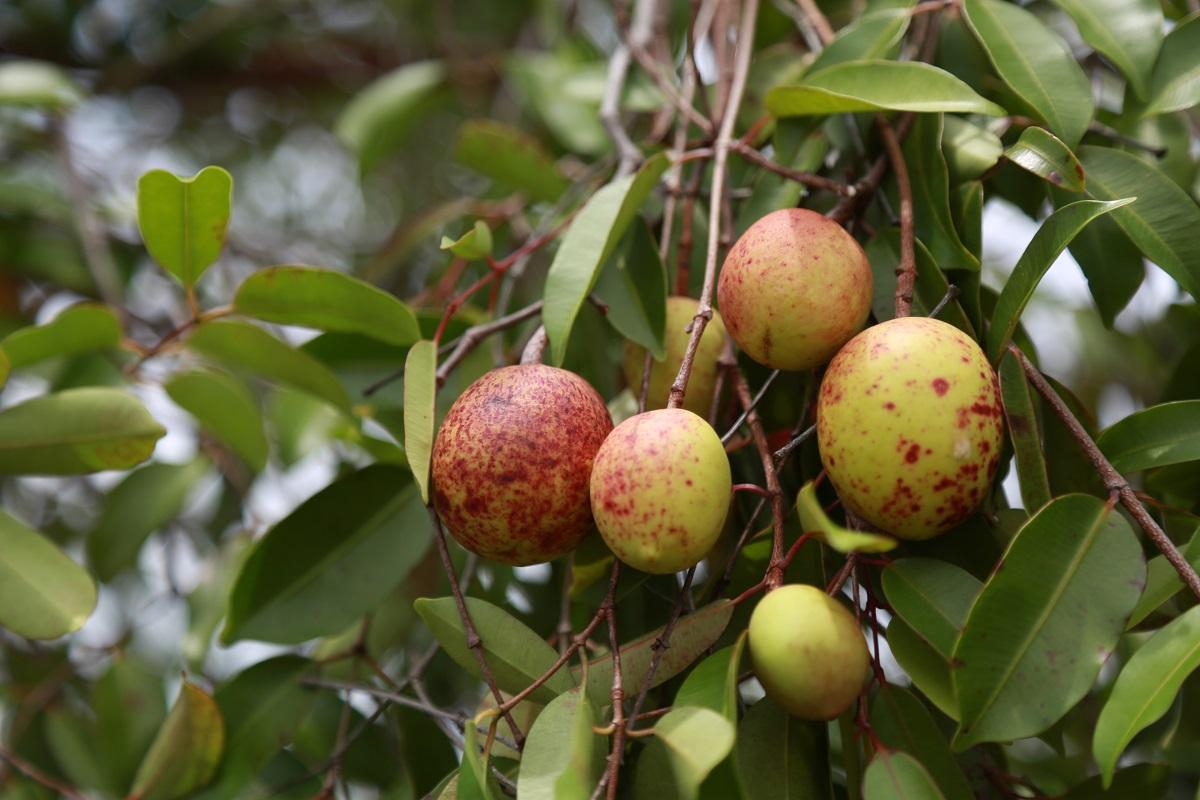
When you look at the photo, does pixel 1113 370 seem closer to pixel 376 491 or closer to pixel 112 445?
pixel 376 491

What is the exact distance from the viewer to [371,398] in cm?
108

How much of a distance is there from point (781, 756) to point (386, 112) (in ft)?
4.22

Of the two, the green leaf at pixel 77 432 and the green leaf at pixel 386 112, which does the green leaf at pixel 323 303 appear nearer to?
the green leaf at pixel 77 432

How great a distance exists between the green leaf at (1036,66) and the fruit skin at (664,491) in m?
0.41

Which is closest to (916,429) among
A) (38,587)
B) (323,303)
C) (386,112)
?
(323,303)

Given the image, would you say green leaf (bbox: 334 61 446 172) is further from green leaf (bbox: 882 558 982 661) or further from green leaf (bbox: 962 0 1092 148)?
green leaf (bbox: 882 558 982 661)

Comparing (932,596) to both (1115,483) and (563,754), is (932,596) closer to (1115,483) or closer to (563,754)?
(1115,483)

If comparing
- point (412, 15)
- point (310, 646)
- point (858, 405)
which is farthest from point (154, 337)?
point (858, 405)

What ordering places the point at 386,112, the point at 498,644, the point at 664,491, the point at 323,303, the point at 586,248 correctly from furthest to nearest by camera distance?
the point at 386,112 < the point at 323,303 < the point at 586,248 < the point at 498,644 < the point at 664,491

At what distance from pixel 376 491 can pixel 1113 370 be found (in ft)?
5.36

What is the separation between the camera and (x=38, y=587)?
0.89 meters

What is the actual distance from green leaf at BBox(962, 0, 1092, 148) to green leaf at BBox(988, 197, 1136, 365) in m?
0.14

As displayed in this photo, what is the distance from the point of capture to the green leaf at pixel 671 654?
703 millimetres

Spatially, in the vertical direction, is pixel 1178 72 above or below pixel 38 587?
above
